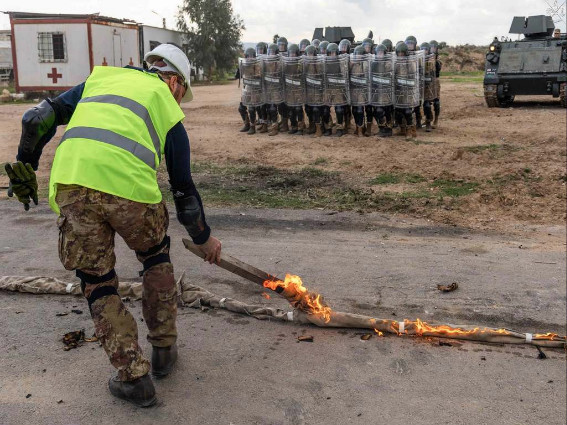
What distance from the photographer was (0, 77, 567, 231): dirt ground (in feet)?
24.9

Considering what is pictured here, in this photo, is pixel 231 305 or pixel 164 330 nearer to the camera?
pixel 164 330

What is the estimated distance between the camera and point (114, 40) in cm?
2405

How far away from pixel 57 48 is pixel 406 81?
1525 cm

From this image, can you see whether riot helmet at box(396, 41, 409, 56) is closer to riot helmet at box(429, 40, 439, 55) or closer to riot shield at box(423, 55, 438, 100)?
riot shield at box(423, 55, 438, 100)

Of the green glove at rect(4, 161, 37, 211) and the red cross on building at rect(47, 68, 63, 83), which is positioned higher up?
the red cross on building at rect(47, 68, 63, 83)

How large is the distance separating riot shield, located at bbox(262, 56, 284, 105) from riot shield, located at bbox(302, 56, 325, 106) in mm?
634

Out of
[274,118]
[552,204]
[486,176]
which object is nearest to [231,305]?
[552,204]

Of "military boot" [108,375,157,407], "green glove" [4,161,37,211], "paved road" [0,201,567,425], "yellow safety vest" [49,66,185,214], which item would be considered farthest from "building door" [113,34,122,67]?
"military boot" [108,375,157,407]

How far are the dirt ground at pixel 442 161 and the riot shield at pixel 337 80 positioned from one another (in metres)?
0.88

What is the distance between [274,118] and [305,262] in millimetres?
9708

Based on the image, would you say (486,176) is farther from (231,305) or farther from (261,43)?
(261,43)

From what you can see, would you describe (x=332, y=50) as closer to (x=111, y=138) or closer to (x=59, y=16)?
(x=111, y=138)

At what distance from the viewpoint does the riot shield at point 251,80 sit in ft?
46.8

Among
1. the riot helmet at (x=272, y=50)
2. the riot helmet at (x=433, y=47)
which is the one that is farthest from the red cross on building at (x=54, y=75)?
the riot helmet at (x=433, y=47)
